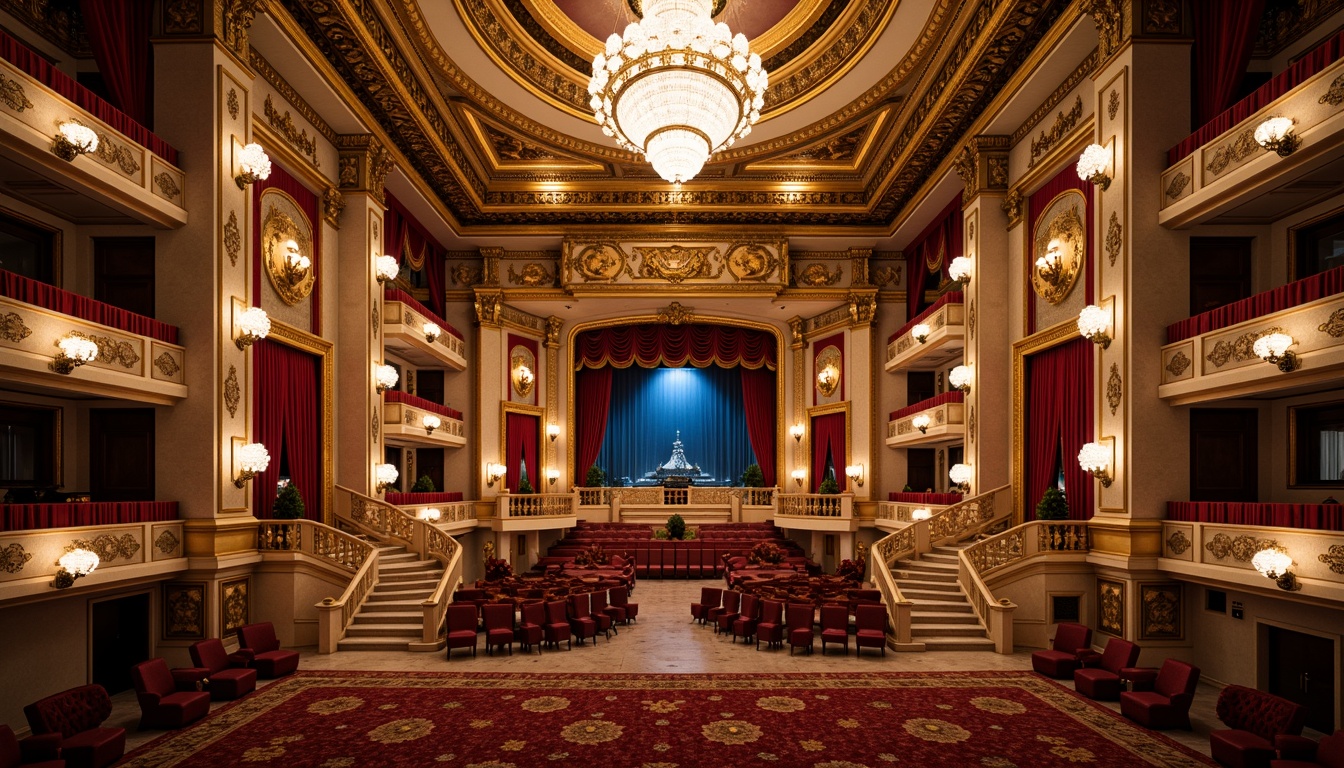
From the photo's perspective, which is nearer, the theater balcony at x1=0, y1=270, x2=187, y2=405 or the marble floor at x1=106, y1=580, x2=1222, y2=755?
the theater balcony at x1=0, y1=270, x2=187, y2=405

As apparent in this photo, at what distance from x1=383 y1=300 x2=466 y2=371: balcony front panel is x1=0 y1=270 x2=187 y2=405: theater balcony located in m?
6.03

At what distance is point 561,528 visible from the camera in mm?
22062

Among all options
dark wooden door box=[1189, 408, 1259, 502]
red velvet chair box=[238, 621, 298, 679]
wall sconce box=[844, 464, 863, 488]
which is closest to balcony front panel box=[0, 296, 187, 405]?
red velvet chair box=[238, 621, 298, 679]

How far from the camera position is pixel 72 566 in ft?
26.2

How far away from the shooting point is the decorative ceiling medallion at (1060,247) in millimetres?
12547

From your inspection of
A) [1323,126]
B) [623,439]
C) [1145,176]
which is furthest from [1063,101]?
[623,439]

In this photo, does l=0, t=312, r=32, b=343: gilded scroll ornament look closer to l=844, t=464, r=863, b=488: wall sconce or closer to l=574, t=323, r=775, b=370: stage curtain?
l=844, t=464, r=863, b=488: wall sconce

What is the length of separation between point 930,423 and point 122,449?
1464 cm

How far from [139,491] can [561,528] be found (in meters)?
12.8

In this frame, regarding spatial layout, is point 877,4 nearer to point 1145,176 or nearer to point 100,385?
point 1145,176

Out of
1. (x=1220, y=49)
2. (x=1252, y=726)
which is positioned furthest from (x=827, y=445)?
(x=1252, y=726)

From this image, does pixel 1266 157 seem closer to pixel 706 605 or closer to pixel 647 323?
pixel 706 605

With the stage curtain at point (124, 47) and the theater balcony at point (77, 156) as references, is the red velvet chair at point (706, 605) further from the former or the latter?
the stage curtain at point (124, 47)

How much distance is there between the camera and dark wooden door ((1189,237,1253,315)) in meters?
10.5
